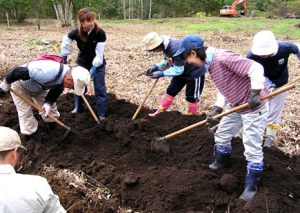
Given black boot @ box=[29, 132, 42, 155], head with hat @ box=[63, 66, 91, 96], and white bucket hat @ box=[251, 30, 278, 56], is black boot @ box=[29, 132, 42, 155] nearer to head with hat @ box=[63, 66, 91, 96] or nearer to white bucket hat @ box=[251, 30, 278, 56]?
head with hat @ box=[63, 66, 91, 96]

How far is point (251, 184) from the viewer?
376 cm

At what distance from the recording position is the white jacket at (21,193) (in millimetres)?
2072

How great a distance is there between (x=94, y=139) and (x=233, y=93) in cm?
239

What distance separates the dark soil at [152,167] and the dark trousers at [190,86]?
343 millimetres

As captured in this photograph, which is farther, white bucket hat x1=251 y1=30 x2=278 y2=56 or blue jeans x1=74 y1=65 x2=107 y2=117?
blue jeans x1=74 y1=65 x2=107 y2=117

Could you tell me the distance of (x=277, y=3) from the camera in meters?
34.0

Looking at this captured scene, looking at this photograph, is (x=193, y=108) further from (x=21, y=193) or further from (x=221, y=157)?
(x=21, y=193)

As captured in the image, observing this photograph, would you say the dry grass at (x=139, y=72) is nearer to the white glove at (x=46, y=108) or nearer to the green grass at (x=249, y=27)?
the white glove at (x=46, y=108)

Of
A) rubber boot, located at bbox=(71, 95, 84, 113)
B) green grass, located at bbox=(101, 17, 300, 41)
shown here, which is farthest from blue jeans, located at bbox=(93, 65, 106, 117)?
green grass, located at bbox=(101, 17, 300, 41)

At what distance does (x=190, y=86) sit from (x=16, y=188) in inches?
155

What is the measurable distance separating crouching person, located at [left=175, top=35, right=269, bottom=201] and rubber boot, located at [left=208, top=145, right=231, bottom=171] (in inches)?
19.4

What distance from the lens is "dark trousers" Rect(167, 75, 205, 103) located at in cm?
556

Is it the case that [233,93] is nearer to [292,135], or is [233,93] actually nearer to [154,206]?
[154,206]

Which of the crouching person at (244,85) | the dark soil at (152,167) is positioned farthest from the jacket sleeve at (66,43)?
the crouching person at (244,85)
